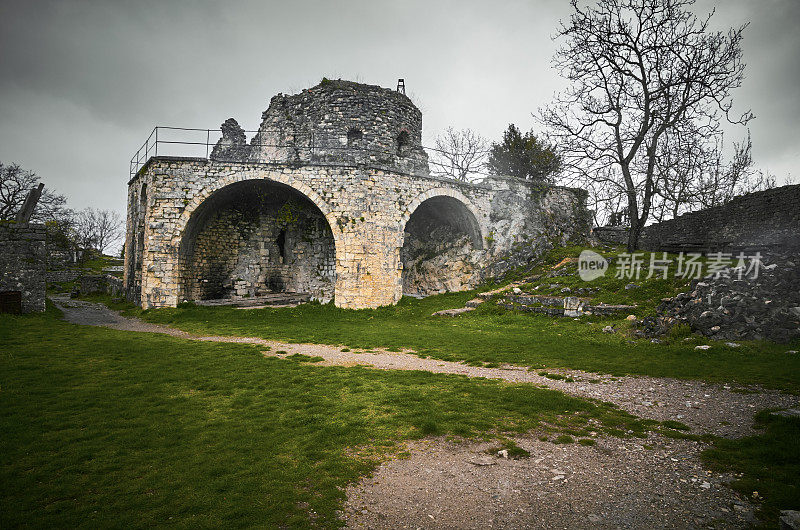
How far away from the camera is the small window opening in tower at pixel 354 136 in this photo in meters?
19.2

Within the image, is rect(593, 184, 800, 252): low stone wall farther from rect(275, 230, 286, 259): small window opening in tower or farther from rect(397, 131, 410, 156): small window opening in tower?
rect(275, 230, 286, 259): small window opening in tower

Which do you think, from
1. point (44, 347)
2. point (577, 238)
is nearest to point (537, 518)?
point (44, 347)

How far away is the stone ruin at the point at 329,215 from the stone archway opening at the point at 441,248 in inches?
2.4

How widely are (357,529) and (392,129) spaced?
1898 centimetres

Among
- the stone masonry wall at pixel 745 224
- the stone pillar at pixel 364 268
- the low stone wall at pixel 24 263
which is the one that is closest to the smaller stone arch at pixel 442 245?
the stone pillar at pixel 364 268

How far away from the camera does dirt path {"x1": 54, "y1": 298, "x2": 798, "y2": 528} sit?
9.78ft

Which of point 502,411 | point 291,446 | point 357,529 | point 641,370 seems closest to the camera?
point 357,529

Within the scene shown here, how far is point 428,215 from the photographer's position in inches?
834

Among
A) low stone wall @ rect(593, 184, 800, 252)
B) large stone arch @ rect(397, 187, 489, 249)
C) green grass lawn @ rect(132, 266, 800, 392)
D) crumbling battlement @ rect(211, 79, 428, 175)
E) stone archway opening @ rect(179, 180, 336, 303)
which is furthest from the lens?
crumbling battlement @ rect(211, 79, 428, 175)

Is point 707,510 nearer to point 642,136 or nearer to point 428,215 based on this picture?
point 642,136

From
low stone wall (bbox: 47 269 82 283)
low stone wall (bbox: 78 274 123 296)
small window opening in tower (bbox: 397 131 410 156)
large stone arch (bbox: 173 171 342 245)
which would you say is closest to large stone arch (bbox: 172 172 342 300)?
large stone arch (bbox: 173 171 342 245)

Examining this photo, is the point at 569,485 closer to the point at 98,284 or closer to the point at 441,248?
the point at 441,248

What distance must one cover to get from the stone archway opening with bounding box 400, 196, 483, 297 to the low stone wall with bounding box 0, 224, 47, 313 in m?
13.9

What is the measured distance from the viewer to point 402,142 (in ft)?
67.4
